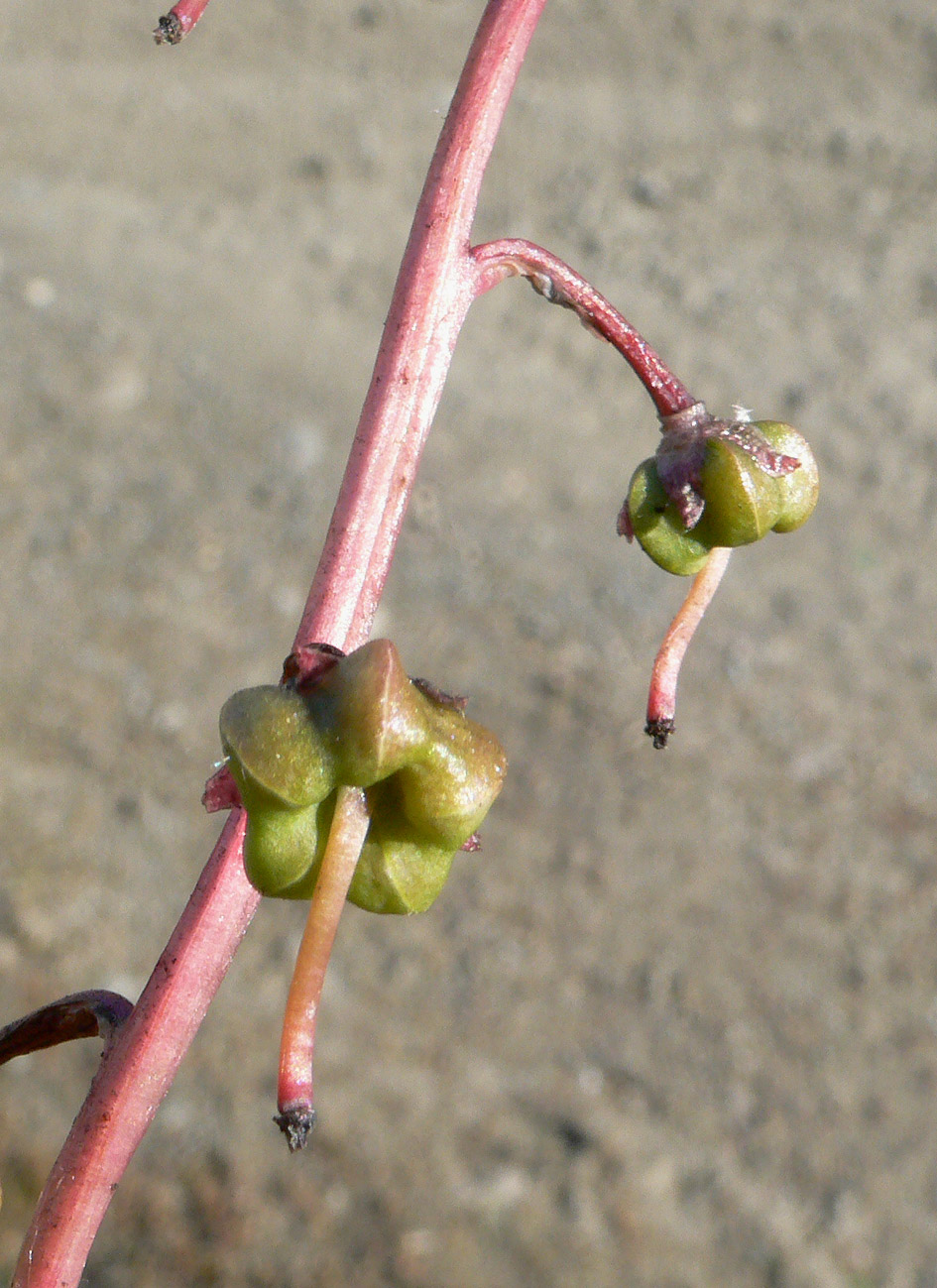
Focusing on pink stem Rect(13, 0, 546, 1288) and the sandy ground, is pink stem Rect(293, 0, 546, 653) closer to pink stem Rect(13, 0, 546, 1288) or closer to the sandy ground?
pink stem Rect(13, 0, 546, 1288)

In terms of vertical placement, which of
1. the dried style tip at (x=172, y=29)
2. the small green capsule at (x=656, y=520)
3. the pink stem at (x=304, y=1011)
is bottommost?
the pink stem at (x=304, y=1011)

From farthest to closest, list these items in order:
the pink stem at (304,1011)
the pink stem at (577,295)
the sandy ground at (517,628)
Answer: the sandy ground at (517,628) < the pink stem at (577,295) < the pink stem at (304,1011)

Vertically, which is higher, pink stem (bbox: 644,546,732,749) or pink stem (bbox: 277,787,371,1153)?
pink stem (bbox: 644,546,732,749)

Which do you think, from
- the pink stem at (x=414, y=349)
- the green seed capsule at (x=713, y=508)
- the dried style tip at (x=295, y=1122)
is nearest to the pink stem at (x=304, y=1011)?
the dried style tip at (x=295, y=1122)

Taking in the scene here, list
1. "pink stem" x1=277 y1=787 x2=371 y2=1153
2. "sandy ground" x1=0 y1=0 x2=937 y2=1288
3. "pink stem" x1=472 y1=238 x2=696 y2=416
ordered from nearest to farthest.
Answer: "pink stem" x1=277 y1=787 x2=371 y2=1153, "pink stem" x1=472 y1=238 x2=696 y2=416, "sandy ground" x1=0 y1=0 x2=937 y2=1288

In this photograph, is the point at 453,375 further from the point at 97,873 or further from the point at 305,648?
the point at 305,648

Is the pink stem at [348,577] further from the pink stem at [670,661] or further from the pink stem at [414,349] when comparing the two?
the pink stem at [670,661]

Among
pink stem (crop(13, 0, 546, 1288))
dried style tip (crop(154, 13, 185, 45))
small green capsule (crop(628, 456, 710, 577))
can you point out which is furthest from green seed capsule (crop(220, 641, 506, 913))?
dried style tip (crop(154, 13, 185, 45))

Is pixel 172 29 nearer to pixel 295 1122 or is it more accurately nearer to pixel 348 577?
pixel 348 577
